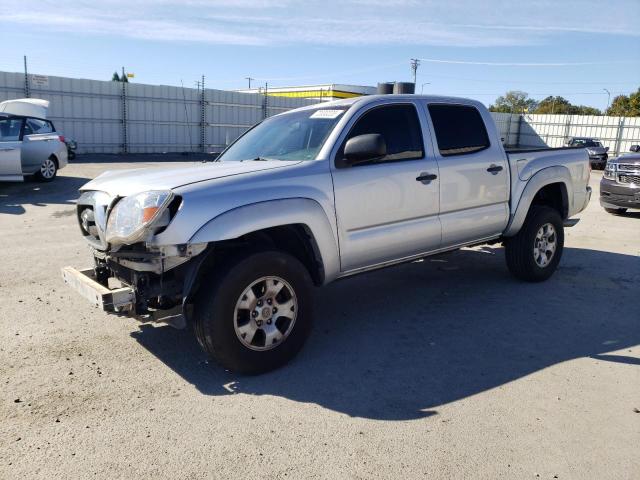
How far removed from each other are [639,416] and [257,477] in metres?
2.37

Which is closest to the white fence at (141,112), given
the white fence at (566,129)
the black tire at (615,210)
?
the white fence at (566,129)

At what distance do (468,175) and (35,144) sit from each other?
11.2m

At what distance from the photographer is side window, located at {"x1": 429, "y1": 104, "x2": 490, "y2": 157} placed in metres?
5.09

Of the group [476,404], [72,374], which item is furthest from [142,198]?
[476,404]

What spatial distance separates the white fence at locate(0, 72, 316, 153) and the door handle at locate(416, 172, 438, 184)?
2009 centimetres

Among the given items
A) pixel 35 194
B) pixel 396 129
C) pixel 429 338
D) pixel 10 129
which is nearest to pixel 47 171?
pixel 10 129

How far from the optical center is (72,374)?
151 inches

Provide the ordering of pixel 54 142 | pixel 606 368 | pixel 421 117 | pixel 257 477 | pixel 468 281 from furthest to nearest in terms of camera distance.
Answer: pixel 54 142
pixel 468 281
pixel 421 117
pixel 606 368
pixel 257 477

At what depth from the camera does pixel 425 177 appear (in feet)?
15.6

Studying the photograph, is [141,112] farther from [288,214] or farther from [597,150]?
[597,150]

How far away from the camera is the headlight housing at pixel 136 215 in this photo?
11.4 feet

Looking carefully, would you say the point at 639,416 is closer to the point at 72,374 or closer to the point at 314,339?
the point at 314,339

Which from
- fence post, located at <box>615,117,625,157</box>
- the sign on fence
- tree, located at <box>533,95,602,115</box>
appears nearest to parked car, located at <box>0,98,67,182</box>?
the sign on fence

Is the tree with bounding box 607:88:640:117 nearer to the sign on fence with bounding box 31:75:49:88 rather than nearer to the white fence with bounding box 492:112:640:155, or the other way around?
the white fence with bounding box 492:112:640:155
